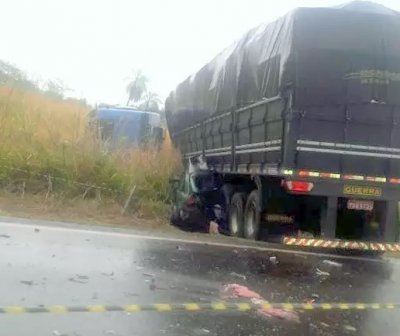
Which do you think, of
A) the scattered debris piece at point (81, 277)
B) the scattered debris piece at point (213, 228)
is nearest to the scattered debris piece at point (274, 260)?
the scattered debris piece at point (81, 277)

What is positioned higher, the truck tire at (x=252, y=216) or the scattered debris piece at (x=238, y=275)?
the truck tire at (x=252, y=216)

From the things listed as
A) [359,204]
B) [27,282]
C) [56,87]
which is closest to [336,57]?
[359,204]

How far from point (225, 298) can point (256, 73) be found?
17.6ft

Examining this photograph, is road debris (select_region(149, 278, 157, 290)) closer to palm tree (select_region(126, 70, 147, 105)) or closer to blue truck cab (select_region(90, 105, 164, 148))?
blue truck cab (select_region(90, 105, 164, 148))

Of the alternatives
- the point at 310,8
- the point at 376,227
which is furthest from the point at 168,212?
the point at 310,8

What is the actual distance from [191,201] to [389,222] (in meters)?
4.51

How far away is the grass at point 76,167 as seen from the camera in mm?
13328

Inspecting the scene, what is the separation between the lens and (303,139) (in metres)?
8.91

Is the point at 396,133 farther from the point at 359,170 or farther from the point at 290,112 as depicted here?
the point at 290,112

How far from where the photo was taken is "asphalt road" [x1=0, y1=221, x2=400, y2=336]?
16.1 feet

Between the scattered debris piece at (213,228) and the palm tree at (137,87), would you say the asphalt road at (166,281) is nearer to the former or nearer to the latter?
the scattered debris piece at (213,228)

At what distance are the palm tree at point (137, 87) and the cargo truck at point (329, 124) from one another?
41.4 metres

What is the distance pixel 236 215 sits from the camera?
11.8 m

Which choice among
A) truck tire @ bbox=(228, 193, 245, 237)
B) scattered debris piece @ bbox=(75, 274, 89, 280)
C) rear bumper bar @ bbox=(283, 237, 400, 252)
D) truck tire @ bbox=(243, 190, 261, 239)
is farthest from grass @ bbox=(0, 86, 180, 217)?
scattered debris piece @ bbox=(75, 274, 89, 280)
